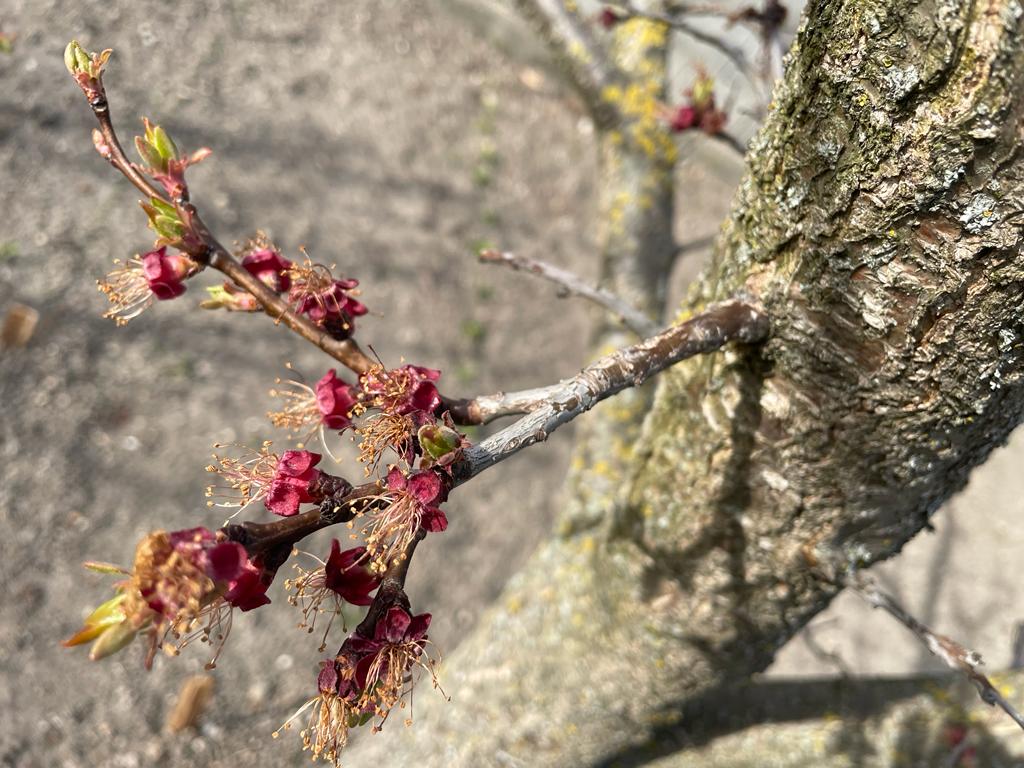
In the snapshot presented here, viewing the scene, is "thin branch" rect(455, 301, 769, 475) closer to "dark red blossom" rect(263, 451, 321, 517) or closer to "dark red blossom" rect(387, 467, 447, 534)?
"dark red blossom" rect(387, 467, 447, 534)

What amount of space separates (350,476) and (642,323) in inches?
104

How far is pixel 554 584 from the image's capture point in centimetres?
232

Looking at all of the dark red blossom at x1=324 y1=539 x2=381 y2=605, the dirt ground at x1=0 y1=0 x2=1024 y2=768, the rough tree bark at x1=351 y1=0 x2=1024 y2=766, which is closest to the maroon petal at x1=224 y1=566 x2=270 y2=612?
the dark red blossom at x1=324 y1=539 x2=381 y2=605

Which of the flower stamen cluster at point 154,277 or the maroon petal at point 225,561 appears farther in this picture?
the flower stamen cluster at point 154,277

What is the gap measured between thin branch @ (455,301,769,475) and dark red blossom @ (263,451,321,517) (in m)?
0.21

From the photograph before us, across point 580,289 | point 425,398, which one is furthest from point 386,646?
point 580,289

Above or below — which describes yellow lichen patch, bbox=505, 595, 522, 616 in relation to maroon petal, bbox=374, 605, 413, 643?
below

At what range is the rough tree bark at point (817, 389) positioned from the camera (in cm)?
74

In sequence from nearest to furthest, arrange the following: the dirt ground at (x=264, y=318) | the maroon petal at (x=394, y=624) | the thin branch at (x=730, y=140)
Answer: the maroon petal at (x=394, y=624), the thin branch at (x=730, y=140), the dirt ground at (x=264, y=318)

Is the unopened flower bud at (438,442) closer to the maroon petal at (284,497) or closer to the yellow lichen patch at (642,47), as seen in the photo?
the maroon petal at (284,497)

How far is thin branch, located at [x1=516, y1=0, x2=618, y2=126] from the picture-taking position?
115 inches

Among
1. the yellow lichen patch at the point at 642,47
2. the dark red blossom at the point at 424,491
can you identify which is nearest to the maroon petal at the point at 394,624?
the dark red blossom at the point at 424,491

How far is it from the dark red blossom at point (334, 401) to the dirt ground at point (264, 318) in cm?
235

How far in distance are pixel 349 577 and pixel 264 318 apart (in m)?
3.34
